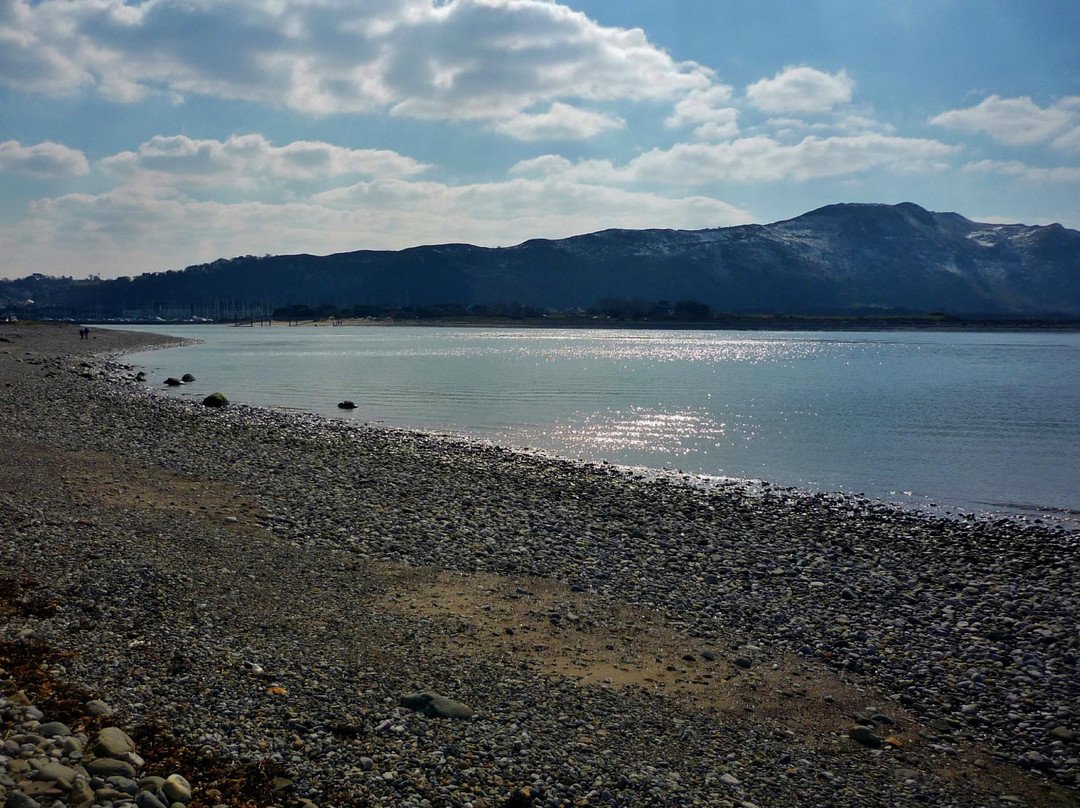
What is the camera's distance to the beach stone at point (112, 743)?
6.40 meters

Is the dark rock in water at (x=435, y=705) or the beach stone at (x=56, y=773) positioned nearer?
the beach stone at (x=56, y=773)

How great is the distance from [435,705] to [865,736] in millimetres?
4699

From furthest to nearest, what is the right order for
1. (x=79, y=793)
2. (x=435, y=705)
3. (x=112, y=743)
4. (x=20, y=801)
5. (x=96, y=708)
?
(x=435, y=705) < (x=96, y=708) < (x=112, y=743) < (x=79, y=793) < (x=20, y=801)

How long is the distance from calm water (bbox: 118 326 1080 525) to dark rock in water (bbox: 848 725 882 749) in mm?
15504

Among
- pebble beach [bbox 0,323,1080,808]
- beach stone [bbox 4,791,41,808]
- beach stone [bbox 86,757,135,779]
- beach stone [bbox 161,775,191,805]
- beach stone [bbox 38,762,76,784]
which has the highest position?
beach stone [bbox 4,791,41,808]

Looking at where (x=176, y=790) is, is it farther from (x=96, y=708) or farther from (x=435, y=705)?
(x=435, y=705)

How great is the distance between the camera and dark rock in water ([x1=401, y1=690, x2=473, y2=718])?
7.97 m

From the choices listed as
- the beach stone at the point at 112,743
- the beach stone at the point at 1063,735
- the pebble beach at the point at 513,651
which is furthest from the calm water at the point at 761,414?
the beach stone at the point at 112,743

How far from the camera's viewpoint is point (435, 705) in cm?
805

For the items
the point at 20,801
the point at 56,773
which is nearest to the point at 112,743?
the point at 56,773

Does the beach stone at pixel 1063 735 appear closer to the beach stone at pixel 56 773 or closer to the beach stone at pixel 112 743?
the beach stone at pixel 112 743

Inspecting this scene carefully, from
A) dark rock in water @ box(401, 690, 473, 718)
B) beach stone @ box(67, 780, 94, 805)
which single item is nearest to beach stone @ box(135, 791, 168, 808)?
beach stone @ box(67, 780, 94, 805)

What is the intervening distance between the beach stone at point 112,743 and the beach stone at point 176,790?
2.24 feet

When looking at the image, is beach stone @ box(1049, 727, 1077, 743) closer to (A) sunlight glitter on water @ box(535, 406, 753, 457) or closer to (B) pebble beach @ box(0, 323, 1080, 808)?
(B) pebble beach @ box(0, 323, 1080, 808)
